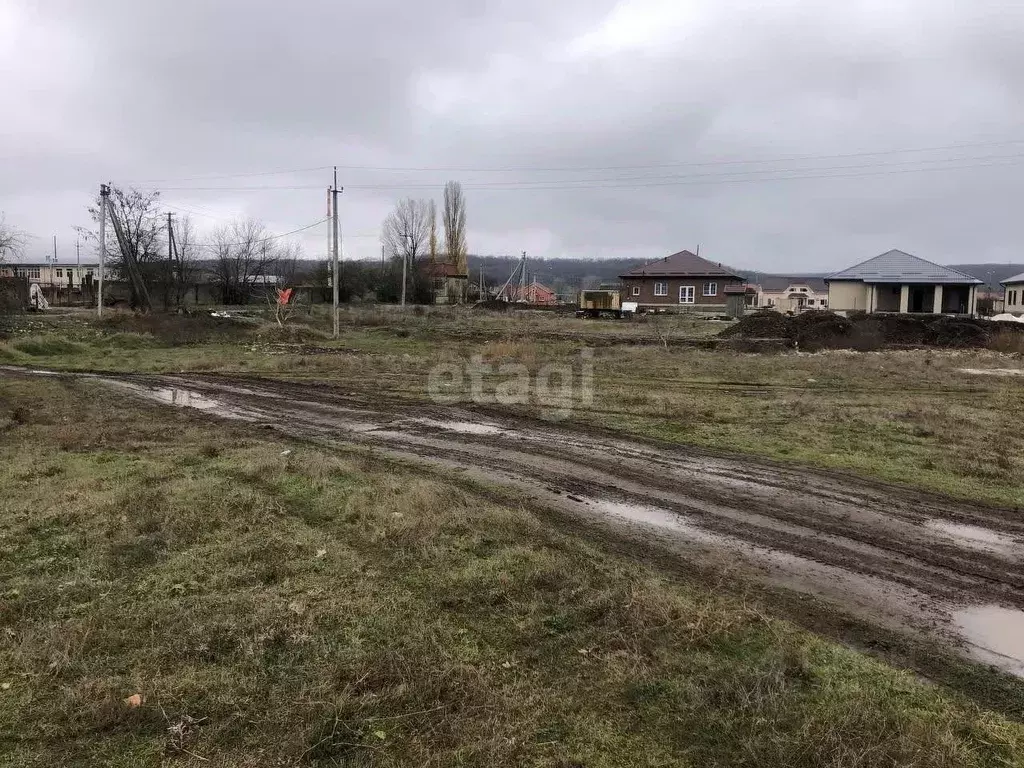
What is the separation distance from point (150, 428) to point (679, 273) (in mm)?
59853

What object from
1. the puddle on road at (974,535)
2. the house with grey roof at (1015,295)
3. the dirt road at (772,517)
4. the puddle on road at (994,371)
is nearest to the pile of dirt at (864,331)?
the puddle on road at (994,371)

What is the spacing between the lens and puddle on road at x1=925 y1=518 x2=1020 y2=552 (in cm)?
660

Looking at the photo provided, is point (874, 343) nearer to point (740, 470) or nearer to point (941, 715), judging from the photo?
point (740, 470)

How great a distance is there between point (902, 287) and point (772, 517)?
50440 mm

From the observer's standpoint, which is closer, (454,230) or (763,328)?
(763,328)

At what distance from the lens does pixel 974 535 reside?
22.6ft

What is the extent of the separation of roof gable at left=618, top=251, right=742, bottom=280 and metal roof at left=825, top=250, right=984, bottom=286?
13428mm

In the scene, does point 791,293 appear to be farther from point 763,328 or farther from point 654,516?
point 654,516

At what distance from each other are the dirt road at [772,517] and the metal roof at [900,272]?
1856 inches

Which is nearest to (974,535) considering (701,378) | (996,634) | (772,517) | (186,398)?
(772,517)

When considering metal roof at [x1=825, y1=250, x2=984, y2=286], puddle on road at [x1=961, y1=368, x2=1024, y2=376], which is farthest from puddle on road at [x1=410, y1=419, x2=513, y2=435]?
metal roof at [x1=825, y1=250, x2=984, y2=286]

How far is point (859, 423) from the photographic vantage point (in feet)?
42.2

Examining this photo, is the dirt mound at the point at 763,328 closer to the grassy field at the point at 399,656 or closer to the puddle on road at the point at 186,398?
the puddle on road at the point at 186,398

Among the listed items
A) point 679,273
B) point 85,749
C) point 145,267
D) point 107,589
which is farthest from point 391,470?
point 679,273
